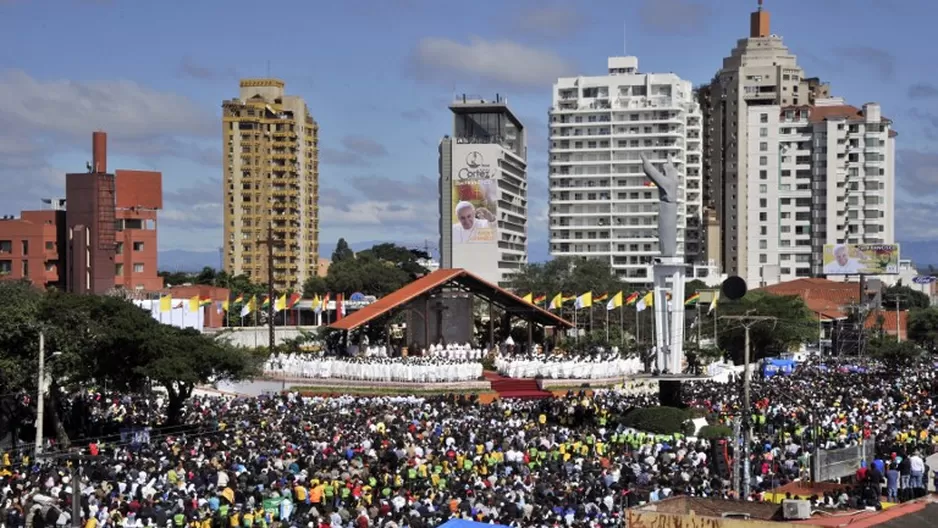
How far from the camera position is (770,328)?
70.0 metres

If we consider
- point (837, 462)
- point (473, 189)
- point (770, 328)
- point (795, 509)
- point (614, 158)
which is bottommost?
point (837, 462)

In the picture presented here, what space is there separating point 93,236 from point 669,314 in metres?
42.3

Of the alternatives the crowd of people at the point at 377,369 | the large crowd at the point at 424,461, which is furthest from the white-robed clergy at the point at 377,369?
the large crowd at the point at 424,461

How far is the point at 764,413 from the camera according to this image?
3869 centimetres

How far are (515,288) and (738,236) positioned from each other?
3124 cm

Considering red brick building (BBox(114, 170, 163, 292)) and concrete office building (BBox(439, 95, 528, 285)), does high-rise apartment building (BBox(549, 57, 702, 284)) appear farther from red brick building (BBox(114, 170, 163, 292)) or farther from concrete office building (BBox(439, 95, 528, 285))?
red brick building (BBox(114, 170, 163, 292))

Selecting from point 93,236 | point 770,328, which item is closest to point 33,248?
point 93,236

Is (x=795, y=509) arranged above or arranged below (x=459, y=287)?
below

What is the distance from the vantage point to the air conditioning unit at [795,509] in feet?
46.7

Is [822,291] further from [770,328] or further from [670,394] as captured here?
[670,394]

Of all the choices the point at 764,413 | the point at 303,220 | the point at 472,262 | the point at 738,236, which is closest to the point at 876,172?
the point at 738,236

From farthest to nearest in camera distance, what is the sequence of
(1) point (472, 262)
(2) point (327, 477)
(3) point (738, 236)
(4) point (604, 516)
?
(3) point (738, 236) < (1) point (472, 262) < (2) point (327, 477) < (4) point (604, 516)

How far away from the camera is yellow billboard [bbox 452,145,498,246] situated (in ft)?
351

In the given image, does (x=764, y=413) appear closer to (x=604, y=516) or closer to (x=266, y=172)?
(x=604, y=516)
